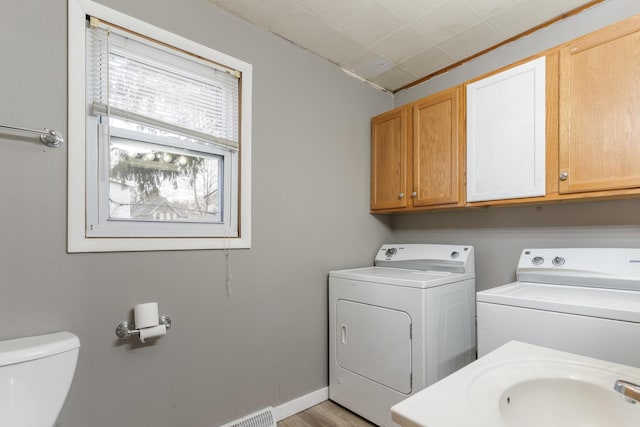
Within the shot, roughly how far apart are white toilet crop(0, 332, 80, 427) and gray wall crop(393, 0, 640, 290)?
230 centimetres

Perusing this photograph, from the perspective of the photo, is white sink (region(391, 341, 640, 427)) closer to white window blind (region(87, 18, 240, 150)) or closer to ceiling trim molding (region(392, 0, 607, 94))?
white window blind (region(87, 18, 240, 150))

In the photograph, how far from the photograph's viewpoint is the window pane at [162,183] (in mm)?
1517

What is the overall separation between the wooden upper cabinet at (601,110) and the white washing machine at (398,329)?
2.58ft

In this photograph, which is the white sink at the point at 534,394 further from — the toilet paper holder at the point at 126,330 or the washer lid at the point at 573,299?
the toilet paper holder at the point at 126,330

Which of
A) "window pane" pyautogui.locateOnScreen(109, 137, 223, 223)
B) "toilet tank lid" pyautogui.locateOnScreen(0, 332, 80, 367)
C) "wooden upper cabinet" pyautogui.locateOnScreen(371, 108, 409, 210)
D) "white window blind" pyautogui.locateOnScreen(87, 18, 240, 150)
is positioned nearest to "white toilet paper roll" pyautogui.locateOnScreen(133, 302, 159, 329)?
"toilet tank lid" pyautogui.locateOnScreen(0, 332, 80, 367)

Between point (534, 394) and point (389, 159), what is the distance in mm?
1926

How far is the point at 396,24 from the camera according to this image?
193 centimetres

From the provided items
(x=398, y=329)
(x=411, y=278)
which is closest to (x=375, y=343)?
(x=398, y=329)

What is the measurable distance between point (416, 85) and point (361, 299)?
182cm

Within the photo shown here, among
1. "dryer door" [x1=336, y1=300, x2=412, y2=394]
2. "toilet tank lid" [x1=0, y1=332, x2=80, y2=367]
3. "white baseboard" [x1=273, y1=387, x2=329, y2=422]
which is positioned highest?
"toilet tank lid" [x1=0, y1=332, x2=80, y2=367]

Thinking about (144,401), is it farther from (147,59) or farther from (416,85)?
(416,85)

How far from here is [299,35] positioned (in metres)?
2.05

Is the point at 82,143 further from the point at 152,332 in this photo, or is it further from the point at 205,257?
the point at 152,332

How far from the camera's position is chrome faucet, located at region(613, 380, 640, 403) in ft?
1.96
